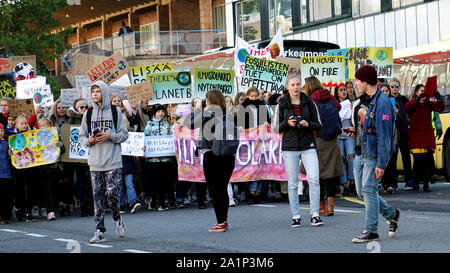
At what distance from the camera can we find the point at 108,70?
57.6 feet

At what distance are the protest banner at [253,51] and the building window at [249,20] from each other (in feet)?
66.8

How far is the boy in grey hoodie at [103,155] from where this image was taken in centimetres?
1088

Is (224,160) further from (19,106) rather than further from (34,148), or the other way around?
(19,106)

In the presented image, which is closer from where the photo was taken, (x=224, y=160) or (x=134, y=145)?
(x=224, y=160)

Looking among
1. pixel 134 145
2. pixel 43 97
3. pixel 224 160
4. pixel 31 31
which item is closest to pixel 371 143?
pixel 224 160

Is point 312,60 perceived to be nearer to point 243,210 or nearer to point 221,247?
point 243,210

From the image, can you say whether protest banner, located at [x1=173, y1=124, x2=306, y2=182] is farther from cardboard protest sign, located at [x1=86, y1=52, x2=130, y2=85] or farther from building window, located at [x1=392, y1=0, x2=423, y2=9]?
building window, located at [x1=392, y1=0, x2=423, y2=9]

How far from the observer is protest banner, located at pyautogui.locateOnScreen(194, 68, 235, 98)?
16.5 m

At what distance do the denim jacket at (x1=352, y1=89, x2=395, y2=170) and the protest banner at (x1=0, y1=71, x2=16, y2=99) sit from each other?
31.2 feet

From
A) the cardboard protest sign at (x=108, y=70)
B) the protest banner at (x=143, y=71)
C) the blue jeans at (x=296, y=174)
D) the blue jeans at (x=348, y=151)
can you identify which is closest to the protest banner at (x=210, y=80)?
the protest banner at (x=143, y=71)

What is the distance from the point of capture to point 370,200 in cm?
952

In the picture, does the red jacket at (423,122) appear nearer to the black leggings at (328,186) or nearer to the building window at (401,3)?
the black leggings at (328,186)

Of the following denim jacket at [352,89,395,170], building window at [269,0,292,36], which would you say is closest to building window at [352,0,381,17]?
building window at [269,0,292,36]

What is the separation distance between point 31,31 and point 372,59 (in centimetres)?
2548
